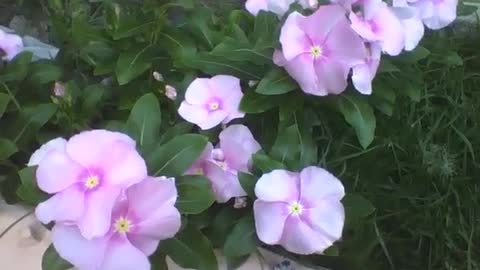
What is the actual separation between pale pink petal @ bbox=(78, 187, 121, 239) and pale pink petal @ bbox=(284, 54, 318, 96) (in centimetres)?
32

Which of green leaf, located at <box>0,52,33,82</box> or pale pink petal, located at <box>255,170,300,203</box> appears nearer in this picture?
pale pink petal, located at <box>255,170,300,203</box>

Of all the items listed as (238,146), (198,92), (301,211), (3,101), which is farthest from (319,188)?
(3,101)

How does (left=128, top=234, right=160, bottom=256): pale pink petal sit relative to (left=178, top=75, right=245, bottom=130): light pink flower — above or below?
below

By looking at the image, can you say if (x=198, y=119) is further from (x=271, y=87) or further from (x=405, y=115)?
(x=405, y=115)

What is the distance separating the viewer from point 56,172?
107cm

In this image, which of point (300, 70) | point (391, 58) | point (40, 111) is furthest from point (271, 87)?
point (40, 111)

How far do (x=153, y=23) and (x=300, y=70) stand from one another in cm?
28

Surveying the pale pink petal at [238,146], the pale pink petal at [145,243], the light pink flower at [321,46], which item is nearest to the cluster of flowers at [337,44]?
the light pink flower at [321,46]

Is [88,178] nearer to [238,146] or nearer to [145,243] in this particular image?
[145,243]

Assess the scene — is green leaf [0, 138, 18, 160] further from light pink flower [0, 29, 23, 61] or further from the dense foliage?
light pink flower [0, 29, 23, 61]

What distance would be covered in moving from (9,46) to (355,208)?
25.1 inches

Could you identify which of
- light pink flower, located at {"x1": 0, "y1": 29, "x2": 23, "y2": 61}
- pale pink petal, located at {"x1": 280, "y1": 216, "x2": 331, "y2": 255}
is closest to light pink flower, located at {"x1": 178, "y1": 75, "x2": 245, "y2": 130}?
pale pink petal, located at {"x1": 280, "y1": 216, "x2": 331, "y2": 255}

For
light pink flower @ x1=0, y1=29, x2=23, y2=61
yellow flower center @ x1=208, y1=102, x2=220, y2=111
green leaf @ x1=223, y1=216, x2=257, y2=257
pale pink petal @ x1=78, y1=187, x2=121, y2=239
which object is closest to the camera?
pale pink petal @ x1=78, y1=187, x2=121, y2=239

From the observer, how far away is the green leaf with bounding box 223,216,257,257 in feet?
3.77
